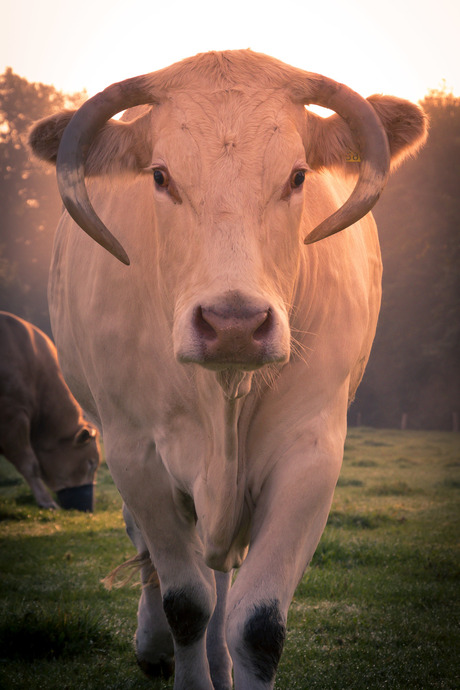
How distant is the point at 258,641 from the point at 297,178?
1789mm

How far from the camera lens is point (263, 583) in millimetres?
2969

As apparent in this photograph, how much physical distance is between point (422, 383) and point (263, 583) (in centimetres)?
2921

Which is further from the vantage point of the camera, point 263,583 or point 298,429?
point 298,429

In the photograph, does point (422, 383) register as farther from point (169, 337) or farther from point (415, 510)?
point (169, 337)

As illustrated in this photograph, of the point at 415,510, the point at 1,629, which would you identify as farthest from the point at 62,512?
the point at 1,629

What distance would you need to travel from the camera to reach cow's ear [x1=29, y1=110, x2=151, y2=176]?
325 cm

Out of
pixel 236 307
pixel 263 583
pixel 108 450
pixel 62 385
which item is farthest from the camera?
pixel 62 385

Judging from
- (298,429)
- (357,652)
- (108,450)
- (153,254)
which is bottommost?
(357,652)

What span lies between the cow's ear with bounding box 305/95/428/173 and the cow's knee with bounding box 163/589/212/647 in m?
2.10

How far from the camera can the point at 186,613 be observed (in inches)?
145

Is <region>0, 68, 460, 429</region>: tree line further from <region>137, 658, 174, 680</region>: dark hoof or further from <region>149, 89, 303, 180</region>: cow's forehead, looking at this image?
<region>149, 89, 303, 180</region>: cow's forehead

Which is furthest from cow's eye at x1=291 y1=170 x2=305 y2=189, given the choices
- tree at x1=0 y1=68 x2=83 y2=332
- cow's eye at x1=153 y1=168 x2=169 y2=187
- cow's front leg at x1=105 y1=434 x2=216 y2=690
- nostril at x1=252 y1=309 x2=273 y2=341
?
tree at x1=0 y1=68 x2=83 y2=332

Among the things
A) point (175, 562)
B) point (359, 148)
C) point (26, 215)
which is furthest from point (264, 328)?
point (26, 215)

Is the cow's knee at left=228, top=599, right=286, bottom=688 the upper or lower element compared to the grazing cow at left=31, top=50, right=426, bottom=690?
lower
